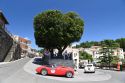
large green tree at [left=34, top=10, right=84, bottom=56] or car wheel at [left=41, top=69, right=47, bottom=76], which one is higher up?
large green tree at [left=34, top=10, right=84, bottom=56]

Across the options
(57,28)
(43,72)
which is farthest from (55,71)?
(57,28)

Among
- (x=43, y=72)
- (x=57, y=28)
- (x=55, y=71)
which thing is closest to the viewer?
(x=43, y=72)

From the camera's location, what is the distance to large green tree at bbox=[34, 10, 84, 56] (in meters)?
53.1

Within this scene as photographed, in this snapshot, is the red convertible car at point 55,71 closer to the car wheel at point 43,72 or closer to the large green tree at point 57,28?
the car wheel at point 43,72

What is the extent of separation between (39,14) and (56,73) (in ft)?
101

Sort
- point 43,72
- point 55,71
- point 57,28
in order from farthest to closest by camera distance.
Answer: point 57,28 < point 55,71 < point 43,72

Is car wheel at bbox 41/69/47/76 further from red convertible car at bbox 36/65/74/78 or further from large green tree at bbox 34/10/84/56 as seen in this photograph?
large green tree at bbox 34/10/84/56

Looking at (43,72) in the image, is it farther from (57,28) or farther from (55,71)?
(57,28)

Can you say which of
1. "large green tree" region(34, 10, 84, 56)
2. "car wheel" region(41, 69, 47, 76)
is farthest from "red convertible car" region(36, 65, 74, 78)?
"large green tree" region(34, 10, 84, 56)

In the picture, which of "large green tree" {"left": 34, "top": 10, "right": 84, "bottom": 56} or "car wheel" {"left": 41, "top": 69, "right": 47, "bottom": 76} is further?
"large green tree" {"left": 34, "top": 10, "right": 84, "bottom": 56}

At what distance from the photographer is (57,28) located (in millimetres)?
52719

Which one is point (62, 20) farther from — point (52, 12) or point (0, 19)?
point (0, 19)

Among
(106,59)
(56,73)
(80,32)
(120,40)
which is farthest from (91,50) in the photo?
(56,73)

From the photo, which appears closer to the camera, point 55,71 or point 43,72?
point 43,72
